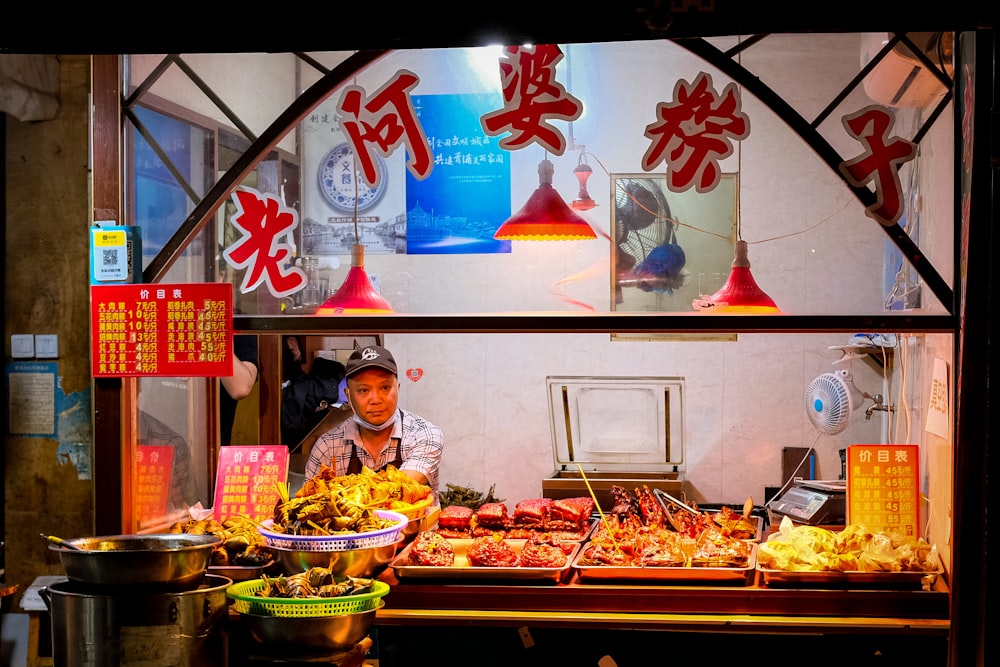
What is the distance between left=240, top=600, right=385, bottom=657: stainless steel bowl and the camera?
11.3 ft

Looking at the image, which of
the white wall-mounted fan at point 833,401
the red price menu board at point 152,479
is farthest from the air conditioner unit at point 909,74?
the red price menu board at point 152,479

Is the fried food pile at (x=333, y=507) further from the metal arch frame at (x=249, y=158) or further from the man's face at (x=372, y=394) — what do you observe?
the metal arch frame at (x=249, y=158)

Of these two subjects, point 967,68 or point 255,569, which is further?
point 255,569

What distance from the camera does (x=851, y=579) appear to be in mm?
3922

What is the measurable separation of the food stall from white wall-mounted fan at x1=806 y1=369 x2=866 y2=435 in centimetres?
125

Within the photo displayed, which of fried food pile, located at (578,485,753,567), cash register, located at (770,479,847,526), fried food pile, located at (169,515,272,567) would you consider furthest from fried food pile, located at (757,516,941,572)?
fried food pile, located at (169,515,272,567)

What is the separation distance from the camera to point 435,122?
5098 mm

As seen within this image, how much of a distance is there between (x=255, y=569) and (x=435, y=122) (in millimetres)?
2396

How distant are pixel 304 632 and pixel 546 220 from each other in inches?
78.6

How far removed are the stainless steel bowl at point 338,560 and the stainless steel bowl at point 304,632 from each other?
0.31 metres

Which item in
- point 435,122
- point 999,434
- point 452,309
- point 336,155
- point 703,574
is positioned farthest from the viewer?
point 435,122

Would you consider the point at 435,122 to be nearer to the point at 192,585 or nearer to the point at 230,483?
the point at 230,483

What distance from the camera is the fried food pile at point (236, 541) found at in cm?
418

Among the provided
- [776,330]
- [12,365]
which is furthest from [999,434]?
[12,365]
